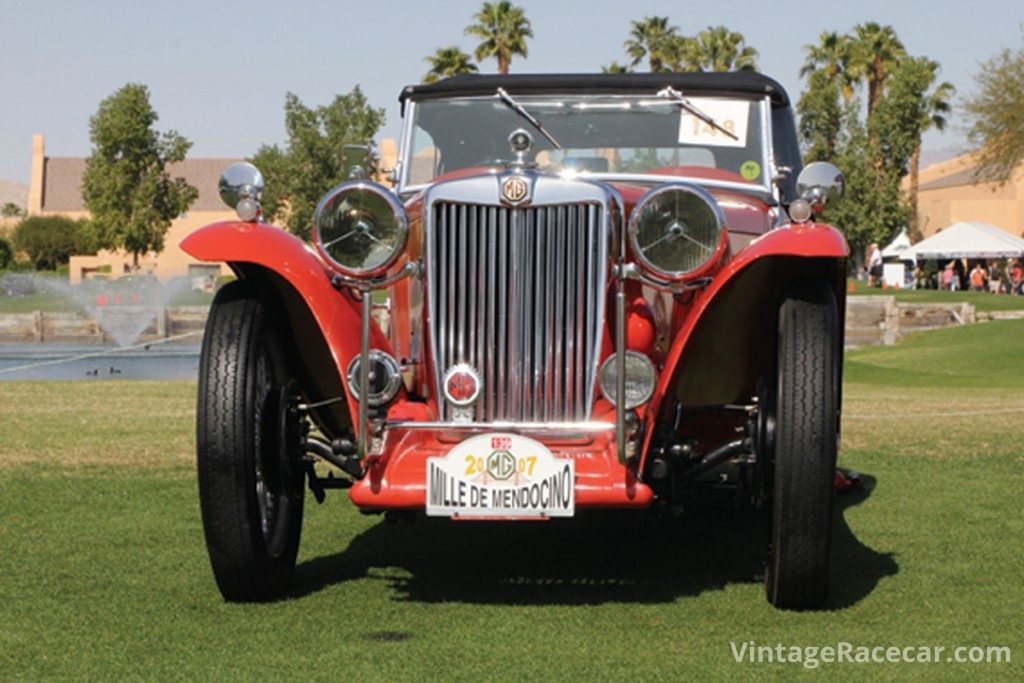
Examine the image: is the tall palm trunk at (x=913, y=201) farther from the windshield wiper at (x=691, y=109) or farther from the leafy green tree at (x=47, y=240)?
the windshield wiper at (x=691, y=109)

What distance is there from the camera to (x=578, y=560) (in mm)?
6250

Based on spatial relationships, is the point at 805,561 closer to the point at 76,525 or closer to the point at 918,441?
the point at 76,525

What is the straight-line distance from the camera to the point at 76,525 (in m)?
7.08

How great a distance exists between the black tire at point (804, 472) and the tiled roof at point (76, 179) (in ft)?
352

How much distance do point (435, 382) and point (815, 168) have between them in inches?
66.6

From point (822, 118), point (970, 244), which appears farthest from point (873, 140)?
point (970, 244)

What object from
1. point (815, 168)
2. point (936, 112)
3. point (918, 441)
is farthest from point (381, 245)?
point (936, 112)

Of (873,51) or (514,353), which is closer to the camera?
(514,353)

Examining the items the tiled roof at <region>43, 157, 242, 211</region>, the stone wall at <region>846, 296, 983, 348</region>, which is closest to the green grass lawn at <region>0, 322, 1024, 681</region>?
the stone wall at <region>846, 296, 983, 348</region>

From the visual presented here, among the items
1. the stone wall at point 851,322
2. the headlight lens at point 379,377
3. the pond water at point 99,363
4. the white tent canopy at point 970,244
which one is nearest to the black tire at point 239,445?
the headlight lens at point 379,377

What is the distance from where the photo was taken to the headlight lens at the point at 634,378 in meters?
5.36

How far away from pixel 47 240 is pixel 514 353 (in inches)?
3594

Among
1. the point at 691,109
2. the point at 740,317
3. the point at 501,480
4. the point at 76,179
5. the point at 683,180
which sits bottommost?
the point at 501,480

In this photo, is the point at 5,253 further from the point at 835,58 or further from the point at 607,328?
the point at 607,328
